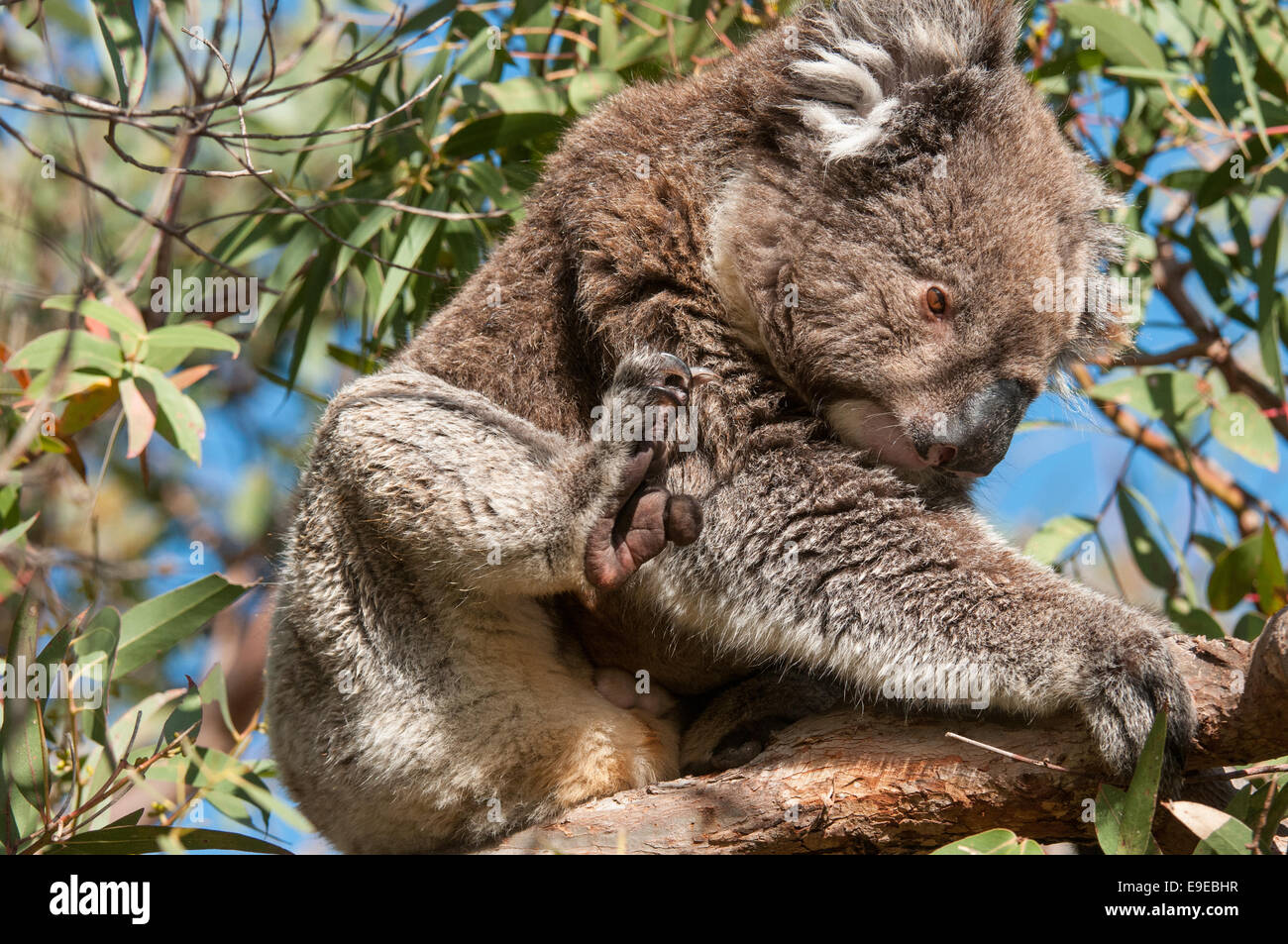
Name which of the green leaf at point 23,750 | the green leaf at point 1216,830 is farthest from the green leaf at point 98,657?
the green leaf at point 1216,830

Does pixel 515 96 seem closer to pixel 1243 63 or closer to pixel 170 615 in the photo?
pixel 170 615

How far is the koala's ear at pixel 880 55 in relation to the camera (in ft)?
10.3

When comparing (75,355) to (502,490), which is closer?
(502,490)

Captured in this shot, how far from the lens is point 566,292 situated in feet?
11.1

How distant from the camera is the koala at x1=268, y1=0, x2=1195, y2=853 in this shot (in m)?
2.88

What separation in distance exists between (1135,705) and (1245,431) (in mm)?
Answer: 2192

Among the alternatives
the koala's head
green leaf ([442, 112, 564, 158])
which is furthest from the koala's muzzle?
green leaf ([442, 112, 564, 158])

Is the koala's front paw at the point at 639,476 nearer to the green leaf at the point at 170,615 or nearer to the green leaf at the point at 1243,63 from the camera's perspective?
the green leaf at the point at 170,615

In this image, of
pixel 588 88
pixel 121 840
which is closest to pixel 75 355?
pixel 121 840

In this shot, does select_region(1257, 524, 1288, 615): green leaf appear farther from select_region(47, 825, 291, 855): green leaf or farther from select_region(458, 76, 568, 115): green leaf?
select_region(47, 825, 291, 855): green leaf

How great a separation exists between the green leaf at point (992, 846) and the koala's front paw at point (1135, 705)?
10.3 inches

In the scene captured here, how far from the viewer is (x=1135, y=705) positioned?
2.44 metres
